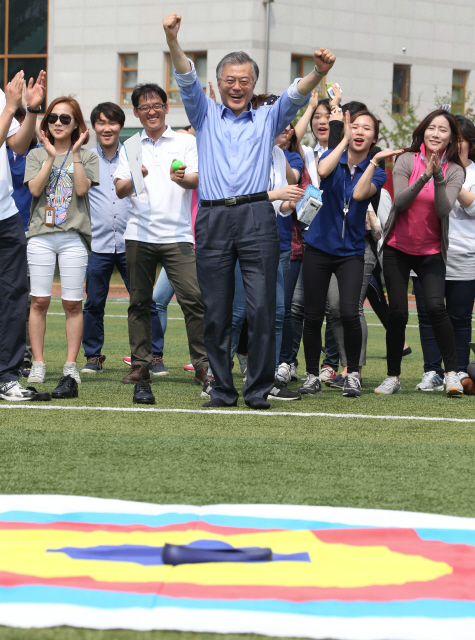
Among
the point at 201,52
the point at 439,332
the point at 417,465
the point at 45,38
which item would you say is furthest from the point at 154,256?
the point at 45,38

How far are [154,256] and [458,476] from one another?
3510mm

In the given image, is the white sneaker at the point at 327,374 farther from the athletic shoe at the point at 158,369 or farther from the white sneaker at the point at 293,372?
the athletic shoe at the point at 158,369

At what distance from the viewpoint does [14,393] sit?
577cm

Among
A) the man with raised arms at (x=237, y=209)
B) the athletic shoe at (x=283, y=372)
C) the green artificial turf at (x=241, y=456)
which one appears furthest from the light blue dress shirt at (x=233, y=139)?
the athletic shoe at (x=283, y=372)

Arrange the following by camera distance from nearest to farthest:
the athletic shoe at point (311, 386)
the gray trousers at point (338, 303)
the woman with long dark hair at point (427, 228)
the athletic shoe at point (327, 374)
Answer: the woman with long dark hair at point (427, 228), the athletic shoe at point (311, 386), the gray trousers at point (338, 303), the athletic shoe at point (327, 374)

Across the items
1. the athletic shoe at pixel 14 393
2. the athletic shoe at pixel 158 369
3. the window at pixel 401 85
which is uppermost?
the window at pixel 401 85

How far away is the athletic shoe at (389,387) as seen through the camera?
6727 mm

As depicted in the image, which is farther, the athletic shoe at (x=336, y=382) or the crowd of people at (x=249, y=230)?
the athletic shoe at (x=336, y=382)

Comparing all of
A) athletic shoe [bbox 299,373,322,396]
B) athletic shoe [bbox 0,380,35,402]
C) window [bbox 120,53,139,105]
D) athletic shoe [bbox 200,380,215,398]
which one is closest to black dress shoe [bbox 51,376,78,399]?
athletic shoe [bbox 0,380,35,402]

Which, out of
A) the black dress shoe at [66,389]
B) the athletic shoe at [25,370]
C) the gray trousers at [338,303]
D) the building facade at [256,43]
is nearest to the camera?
the black dress shoe at [66,389]

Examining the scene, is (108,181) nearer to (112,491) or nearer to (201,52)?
(112,491)

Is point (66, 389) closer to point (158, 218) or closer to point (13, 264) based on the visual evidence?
point (13, 264)

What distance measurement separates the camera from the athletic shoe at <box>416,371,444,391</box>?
709cm

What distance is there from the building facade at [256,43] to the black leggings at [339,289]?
2674 cm
